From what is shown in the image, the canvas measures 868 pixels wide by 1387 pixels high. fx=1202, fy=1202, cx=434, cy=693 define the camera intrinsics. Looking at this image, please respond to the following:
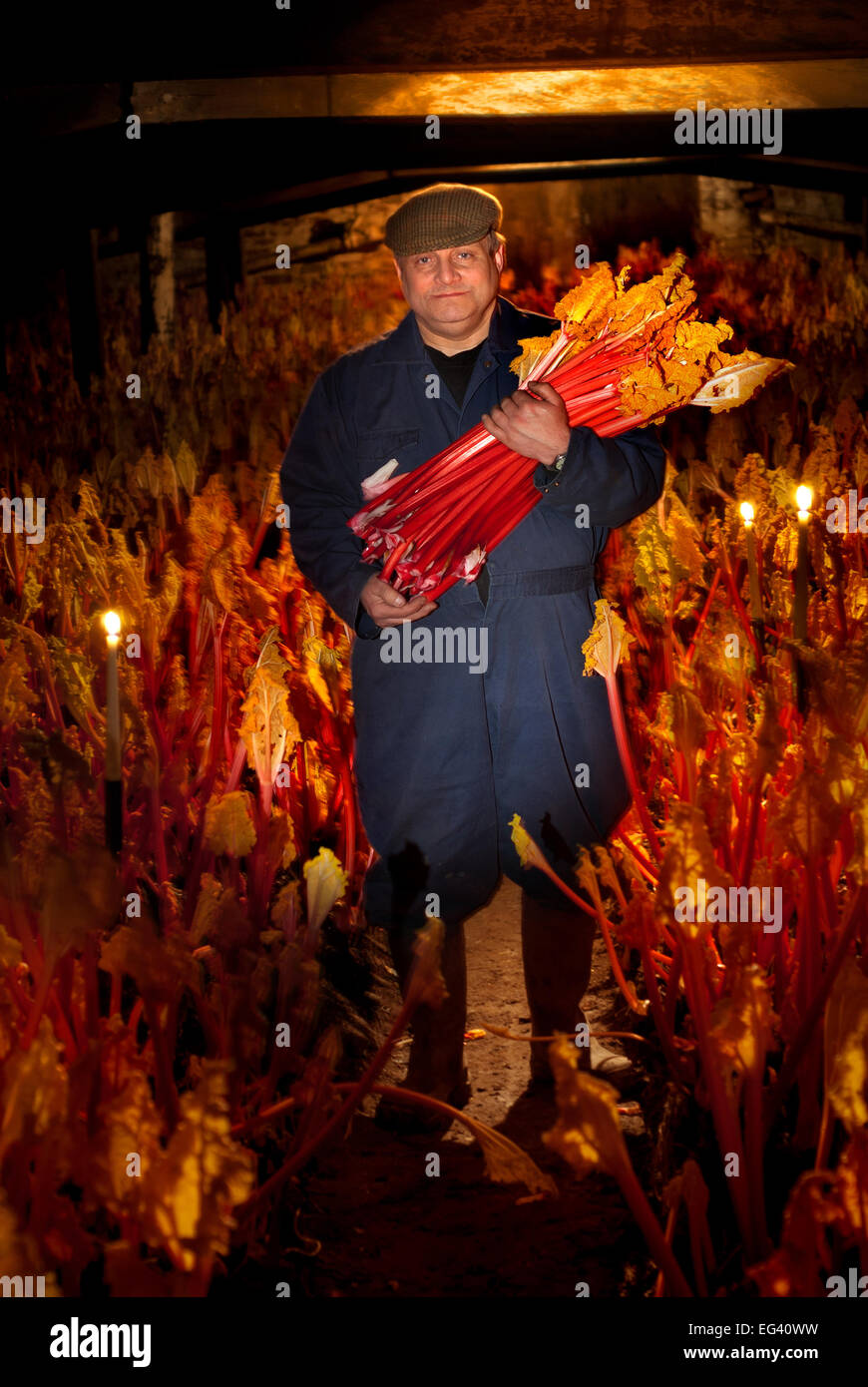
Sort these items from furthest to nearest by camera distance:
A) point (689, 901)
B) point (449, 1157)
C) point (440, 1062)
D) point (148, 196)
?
point (148, 196), point (440, 1062), point (449, 1157), point (689, 901)

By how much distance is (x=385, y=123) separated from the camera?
17.3 ft

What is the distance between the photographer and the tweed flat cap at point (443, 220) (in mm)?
1759

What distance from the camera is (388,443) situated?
6.27 feet

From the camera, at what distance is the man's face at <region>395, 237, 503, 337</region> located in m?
1.80

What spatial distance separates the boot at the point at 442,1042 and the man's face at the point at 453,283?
95 cm

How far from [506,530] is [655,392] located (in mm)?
296

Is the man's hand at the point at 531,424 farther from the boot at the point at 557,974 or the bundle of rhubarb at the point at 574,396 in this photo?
the boot at the point at 557,974

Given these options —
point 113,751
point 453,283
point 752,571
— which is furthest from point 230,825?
point 752,571

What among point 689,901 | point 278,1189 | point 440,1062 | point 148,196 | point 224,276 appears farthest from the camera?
point 224,276

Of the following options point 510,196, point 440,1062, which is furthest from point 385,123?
point 510,196

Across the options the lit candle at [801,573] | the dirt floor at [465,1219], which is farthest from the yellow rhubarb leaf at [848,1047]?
the lit candle at [801,573]

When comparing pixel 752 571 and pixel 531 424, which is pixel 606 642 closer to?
pixel 531 424

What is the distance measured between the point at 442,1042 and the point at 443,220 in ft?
4.06

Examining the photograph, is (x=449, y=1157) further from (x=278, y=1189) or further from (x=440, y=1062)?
(x=278, y=1189)
